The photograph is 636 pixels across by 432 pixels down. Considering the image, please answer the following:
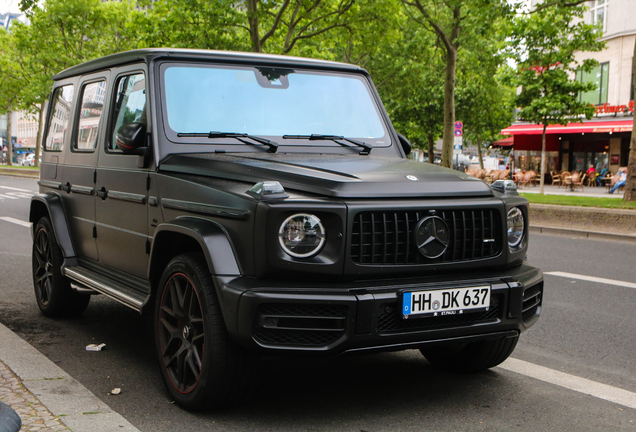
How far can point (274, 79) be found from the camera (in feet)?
15.1

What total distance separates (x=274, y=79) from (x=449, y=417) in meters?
2.36

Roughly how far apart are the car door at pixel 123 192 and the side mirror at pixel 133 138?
10cm

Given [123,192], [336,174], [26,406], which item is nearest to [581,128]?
[123,192]

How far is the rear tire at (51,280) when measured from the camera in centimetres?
543

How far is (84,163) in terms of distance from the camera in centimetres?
517

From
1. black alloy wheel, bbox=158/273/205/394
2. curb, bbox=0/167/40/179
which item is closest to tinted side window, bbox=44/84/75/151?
black alloy wheel, bbox=158/273/205/394

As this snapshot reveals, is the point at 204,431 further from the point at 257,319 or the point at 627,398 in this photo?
the point at 627,398

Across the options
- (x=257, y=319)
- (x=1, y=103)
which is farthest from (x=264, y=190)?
(x=1, y=103)

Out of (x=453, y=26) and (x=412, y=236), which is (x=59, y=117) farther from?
(x=453, y=26)

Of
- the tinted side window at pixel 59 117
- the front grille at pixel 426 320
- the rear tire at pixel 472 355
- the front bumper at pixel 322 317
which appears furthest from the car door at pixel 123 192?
the rear tire at pixel 472 355

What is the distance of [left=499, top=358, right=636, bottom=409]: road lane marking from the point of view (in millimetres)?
3959

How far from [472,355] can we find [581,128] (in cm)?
3571

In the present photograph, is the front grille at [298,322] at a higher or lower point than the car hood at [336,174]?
lower

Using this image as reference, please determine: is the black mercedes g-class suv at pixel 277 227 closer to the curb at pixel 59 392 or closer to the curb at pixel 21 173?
the curb at pixel 59 392
